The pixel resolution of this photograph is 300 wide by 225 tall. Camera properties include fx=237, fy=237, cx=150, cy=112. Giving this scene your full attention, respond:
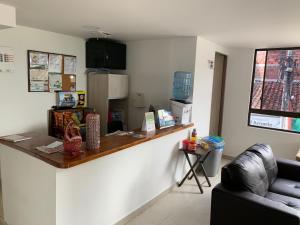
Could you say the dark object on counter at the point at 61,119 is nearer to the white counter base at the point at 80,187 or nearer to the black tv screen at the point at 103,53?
the black tv screen at the point at 103,53

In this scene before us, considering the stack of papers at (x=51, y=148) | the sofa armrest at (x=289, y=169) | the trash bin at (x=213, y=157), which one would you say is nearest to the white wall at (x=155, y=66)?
the trash bin at (x=213, y=157)

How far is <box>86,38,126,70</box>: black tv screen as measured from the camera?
3697 mm

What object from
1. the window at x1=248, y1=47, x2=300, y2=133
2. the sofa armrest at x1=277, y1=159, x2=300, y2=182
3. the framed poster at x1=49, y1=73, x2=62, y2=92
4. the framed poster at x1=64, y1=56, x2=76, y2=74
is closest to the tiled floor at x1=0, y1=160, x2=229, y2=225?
the sofa armrest at x1=277, y1=159, x2=300, y2=182

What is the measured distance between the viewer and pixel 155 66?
3754 millimetres

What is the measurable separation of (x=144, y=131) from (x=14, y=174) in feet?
4.63

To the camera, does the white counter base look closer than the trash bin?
Yes

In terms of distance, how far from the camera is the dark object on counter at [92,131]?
6.45 ft

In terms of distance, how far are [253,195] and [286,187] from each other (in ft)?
2.80

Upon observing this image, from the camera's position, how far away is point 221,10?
2068 mm

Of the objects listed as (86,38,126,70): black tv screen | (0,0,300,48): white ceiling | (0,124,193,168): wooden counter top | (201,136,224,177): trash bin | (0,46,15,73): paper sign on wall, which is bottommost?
(201,136,224,177): trash bin

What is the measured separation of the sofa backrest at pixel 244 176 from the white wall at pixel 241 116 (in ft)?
6.63

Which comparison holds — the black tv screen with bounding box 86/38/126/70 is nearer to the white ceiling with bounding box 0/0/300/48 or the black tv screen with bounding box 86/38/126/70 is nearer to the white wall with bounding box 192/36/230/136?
the white ceiling with bounding box 0/0/300/48

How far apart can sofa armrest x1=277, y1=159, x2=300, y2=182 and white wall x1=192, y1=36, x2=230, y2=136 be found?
1275mm

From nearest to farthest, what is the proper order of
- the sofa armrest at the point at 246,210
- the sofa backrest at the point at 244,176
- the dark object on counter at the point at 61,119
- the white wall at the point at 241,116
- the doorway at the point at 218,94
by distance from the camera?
the sofa armrest at the point at 246,210 → the sofa backrest at the point at 244,176 → the dark object on counter at the point at 61,119 → the white wall at the point at 241,116 → the doorway at the point at 218,94
